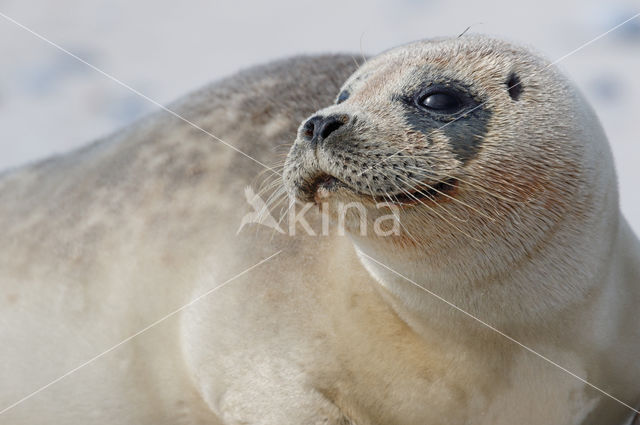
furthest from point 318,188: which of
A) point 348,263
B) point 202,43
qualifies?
point 202,43

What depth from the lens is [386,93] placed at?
255 cm

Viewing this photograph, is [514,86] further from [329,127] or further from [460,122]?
[329,127]

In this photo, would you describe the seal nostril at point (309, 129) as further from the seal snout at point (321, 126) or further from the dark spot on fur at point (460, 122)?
the dark spot on fur at point (460, 122)

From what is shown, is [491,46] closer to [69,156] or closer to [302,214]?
[302,214]

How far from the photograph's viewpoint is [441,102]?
8.21 feet

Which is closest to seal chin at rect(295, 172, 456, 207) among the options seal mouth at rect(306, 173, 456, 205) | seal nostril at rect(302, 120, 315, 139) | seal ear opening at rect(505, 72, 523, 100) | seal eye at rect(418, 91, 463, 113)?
seal mouth at rect(306, 173, 456, 205)

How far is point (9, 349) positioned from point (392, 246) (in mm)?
1620

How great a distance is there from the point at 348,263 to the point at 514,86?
28.3 inches

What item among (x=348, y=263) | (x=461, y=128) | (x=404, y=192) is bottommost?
(x=348, y=263)

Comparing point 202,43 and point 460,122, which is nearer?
point 460,122

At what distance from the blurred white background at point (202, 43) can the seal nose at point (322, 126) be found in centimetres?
383

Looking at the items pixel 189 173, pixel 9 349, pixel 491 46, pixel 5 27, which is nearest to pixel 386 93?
pixel 491 46

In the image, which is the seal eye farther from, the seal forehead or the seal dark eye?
the seal dark eye

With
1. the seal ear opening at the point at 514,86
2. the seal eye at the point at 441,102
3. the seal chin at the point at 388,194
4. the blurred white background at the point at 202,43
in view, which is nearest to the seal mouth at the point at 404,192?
the seal chin at the point at 388,194
